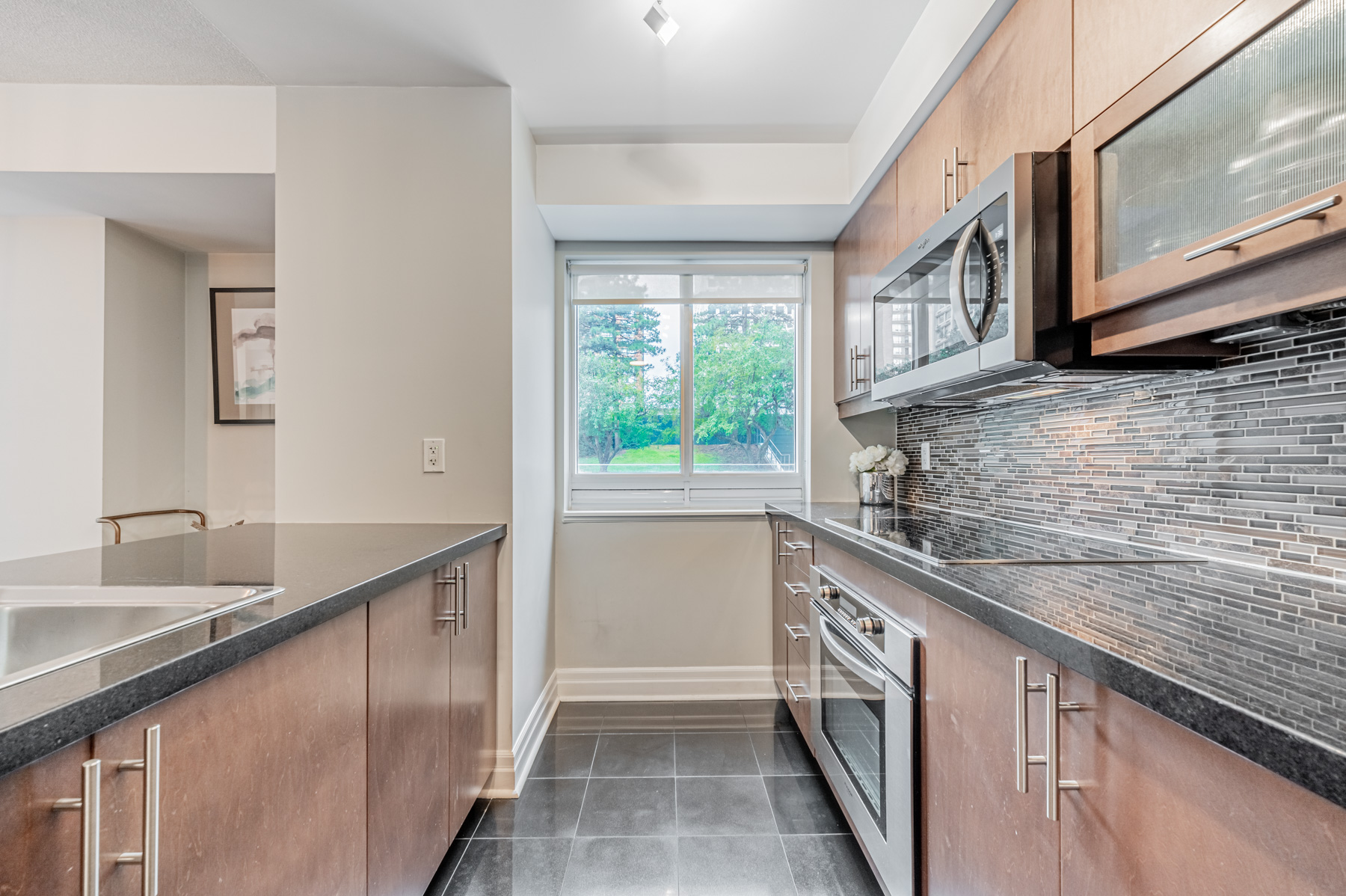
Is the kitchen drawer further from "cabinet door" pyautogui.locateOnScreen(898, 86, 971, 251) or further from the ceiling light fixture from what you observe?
the ceiling light fixture

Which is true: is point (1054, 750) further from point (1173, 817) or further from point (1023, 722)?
point (1173, 817)

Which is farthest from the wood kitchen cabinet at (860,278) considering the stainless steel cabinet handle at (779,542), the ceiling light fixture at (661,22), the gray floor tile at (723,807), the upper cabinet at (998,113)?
the gray floor tile at (723,807)

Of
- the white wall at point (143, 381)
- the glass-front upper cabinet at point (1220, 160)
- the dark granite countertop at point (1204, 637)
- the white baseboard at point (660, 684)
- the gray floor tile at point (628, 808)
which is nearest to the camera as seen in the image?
the dark granite countertop at point (1204, 637)

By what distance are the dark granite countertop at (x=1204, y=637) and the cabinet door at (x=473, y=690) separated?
123 centimetres

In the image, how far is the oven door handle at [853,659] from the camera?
1.44 metres

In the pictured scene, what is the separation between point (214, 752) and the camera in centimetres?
78

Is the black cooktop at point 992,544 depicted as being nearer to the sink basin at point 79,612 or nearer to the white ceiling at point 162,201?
the sink basin at point 79,612

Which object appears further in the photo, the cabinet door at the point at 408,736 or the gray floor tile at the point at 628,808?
the gray floor tile at the point at 628,808

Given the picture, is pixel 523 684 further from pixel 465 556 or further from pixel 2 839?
pixel 2 839

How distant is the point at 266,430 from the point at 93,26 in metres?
1.65

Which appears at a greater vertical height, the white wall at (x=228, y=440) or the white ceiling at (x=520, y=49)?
the white ceiling at (x=520, y=49)

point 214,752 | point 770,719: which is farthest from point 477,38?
point 770,719

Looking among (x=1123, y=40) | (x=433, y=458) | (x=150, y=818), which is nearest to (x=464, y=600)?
(x=433, y=458)

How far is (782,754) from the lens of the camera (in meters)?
2.36
